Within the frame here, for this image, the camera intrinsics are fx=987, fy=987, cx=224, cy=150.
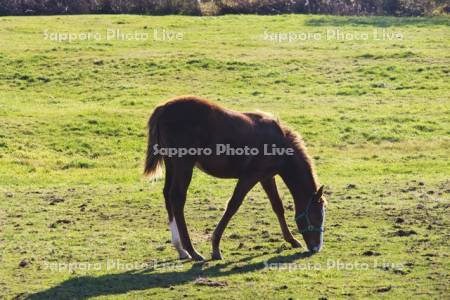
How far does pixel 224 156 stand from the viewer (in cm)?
1417

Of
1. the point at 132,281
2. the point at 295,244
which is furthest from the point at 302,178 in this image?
the point at 132,281

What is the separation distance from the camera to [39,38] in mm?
34188

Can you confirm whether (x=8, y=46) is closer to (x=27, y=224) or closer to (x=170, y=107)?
(x=27, y=224)

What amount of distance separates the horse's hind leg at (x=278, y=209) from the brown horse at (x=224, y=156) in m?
0.43

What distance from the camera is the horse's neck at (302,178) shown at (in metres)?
14.3

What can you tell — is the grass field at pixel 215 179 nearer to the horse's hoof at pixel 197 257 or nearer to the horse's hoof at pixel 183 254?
the horse's hoof at pixel 183 254

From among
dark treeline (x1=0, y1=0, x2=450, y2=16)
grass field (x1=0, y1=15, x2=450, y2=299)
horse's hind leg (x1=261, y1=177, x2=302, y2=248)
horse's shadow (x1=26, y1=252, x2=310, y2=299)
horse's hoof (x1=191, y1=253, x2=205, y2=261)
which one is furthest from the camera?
dark treeline (x1=0, y1=0, x2=450, y2=16)

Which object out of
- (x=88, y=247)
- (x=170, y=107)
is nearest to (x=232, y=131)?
(x=170, y=107)

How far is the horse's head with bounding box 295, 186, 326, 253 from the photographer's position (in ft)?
46.8

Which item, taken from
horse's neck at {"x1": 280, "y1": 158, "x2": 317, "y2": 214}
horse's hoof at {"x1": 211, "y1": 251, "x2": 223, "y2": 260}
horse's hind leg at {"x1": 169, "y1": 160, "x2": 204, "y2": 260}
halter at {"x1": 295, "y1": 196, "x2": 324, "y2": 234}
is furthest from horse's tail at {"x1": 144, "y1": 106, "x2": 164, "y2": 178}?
halter at {"x1": 295, "y1": 196, "x2": 324, "y2": 234}

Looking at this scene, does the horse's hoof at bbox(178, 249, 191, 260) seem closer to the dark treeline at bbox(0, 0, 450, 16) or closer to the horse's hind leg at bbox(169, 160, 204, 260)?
the horse's hind leg at bbox(169, 160, 204, 260)

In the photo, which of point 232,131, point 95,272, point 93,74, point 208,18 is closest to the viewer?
point 95,272

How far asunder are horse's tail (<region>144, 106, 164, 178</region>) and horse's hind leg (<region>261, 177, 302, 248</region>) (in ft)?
5.43

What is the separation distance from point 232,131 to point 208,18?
80.3 feet
